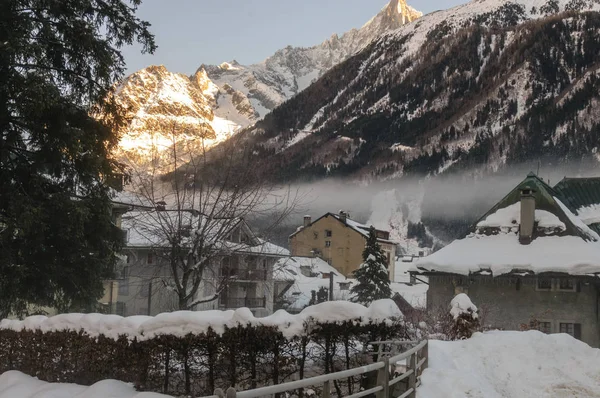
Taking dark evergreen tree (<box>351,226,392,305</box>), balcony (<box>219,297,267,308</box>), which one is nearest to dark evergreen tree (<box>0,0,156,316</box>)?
balcony (<box>219,297,267,308</box>)

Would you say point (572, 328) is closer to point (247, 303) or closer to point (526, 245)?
point (526, 245)

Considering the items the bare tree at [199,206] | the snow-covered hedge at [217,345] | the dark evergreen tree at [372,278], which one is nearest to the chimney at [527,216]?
the bare tree at [199,206]

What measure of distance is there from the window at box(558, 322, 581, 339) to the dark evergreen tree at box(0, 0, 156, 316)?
20.5m

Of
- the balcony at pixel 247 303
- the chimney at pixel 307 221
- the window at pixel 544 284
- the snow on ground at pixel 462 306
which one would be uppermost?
the chimney at pixel 307 221

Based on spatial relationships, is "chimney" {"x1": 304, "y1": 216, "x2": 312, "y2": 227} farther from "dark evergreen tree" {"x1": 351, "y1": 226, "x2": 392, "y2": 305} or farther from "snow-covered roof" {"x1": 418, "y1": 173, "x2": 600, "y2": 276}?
"snow-covered roof" {"x1": 418, "y1": 173, "x2": 600, "y2": 276}

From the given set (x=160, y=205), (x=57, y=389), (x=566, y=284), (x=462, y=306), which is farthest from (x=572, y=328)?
(x=57, y=389)

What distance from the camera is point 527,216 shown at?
29.2m

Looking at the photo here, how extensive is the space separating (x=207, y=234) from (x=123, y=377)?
552 centimetres

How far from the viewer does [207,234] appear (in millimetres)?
14867

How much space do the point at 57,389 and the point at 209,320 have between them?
3240 mm

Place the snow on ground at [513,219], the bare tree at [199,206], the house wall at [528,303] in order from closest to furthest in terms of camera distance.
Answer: the bare tree at [199,206]
the house wall at [528,303]
the snow on ground at [513,219]

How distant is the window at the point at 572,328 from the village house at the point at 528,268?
0.04 metres

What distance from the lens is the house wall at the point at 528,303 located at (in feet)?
85.0

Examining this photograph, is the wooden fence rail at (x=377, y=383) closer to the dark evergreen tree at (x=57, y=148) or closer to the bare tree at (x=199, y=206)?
the bare tree at (x=199, y=206)
